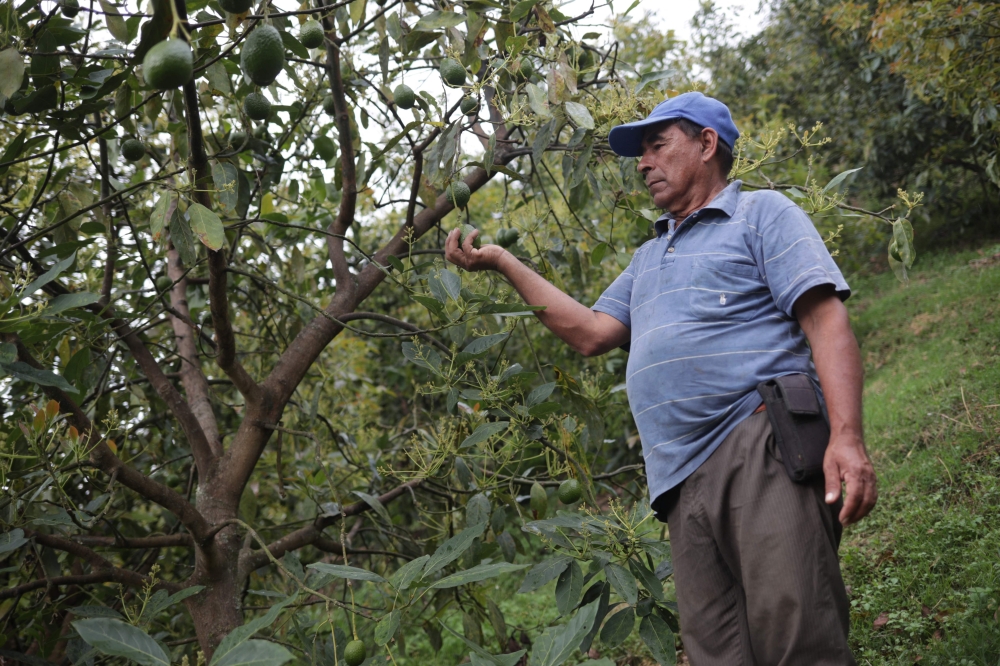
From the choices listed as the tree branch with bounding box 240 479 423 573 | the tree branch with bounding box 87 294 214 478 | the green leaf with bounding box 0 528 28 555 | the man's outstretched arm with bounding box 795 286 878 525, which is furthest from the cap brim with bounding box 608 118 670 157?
the green leaf with bounding box 0 528 28 555

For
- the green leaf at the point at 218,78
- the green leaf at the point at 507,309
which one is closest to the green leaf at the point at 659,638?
the green leaf at the point at 507,309

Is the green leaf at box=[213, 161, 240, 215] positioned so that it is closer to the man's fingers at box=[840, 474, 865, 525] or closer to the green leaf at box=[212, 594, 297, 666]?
the green leaf at box=[212, 594, 297, 666]

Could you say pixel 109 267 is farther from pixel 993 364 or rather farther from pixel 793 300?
pixel 993 364

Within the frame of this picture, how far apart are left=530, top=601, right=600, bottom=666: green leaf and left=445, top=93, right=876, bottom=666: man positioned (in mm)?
439

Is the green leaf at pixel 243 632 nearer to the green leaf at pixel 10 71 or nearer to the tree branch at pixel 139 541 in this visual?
the tree branch at pixel 139 541

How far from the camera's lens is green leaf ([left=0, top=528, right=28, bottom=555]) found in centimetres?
145

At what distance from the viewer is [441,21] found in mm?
1751

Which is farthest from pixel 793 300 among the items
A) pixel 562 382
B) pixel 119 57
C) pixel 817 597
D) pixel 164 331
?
pixel 164 331

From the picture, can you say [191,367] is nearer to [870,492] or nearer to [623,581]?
[623,581]

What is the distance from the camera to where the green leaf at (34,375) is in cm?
125

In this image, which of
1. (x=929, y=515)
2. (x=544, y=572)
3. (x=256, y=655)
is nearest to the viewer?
(x=256, y=655)

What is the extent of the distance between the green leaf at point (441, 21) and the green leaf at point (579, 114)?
0.98ft

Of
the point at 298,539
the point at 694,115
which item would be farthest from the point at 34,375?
the point at 694,115

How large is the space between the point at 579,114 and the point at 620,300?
1.39 feet
